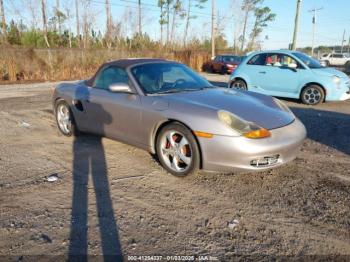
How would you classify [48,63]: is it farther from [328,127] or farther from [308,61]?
[328,127]

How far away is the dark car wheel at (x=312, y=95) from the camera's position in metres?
8.85

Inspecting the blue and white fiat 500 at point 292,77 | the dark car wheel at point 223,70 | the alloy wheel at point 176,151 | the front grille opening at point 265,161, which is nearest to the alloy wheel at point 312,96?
the blue and white fiat 500 at point 292,77

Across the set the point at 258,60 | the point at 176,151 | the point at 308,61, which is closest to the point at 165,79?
the point at 176,151

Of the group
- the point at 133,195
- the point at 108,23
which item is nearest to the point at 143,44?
the point at 108,23

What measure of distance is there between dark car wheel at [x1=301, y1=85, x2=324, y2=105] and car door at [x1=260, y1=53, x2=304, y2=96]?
27 cm

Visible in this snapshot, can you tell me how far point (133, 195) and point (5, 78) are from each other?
58.6ft

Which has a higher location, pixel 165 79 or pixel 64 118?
pixel 165 79

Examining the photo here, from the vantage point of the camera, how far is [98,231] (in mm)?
2723

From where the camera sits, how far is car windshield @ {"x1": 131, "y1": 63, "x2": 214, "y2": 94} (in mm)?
4305

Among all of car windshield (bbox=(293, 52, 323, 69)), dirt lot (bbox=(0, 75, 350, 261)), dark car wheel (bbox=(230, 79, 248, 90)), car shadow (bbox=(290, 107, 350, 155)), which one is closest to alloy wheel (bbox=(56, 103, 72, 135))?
dirt lot (bbox=(0, 75, 350, 261))

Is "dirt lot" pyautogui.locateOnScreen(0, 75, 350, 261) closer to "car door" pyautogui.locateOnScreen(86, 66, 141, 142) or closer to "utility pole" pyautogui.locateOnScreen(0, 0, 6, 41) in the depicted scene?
"car door" pyautogui.locateOnScreen(86, 66, 141, 142)

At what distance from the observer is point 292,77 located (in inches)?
360

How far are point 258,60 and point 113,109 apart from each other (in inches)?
263

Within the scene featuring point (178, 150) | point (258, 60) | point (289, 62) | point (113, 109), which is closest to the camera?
point (178, 150)
